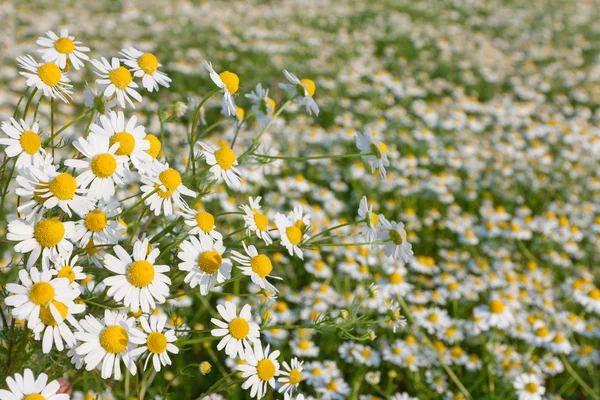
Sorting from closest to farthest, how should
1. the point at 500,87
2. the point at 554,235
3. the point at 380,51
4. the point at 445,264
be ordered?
the point at 445,264 → the point at 554,235 → the point at 500,87 → the point at 380,51

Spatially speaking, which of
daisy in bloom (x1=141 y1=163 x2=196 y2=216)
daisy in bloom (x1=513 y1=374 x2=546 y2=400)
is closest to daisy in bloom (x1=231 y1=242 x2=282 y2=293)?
daisy in bloom (x1=141 y1=163 x2=196 y2=216)

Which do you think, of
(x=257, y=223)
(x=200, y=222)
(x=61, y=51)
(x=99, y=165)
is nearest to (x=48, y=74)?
(x=61, y=51)

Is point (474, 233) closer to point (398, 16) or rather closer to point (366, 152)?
point (366, 152)

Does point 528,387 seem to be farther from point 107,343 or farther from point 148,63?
point 148,63

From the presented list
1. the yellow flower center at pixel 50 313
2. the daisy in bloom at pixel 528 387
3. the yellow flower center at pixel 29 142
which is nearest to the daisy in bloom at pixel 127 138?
the yellow flower center at pixel 29 142

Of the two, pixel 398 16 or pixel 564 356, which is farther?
pixel 398 16

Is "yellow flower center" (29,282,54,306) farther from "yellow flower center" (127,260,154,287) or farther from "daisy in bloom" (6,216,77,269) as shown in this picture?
"yellow flower center" (127,260,154,287)

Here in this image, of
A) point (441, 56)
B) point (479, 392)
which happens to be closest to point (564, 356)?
point (479, 392)

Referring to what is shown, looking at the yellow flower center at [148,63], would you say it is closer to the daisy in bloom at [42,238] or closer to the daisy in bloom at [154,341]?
the daisy in bloom at [42,238]
